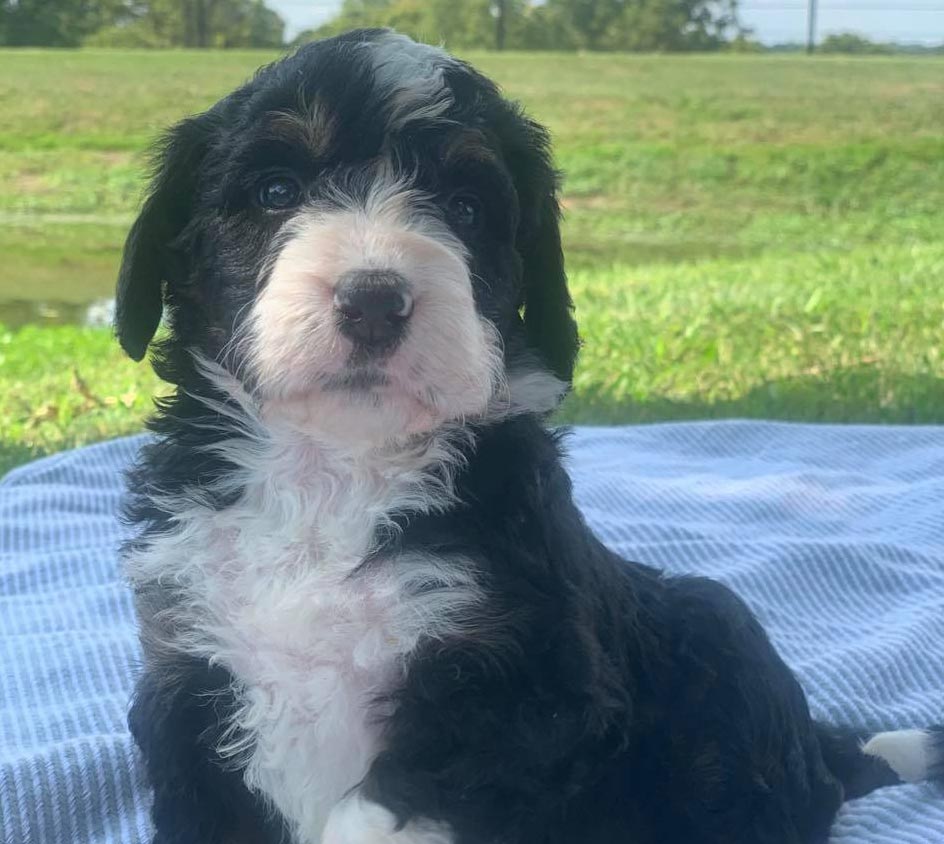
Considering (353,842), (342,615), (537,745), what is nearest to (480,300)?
(342,615)

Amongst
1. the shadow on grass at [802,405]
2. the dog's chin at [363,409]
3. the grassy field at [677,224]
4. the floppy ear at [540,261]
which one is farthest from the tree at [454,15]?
the dog's chin at [363,409]

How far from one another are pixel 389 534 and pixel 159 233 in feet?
2.77

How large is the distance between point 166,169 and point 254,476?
69 centimetres

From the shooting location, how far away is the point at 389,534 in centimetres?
267

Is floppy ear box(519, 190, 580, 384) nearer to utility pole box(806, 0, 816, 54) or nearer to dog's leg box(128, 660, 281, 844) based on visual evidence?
dog's leg box(128, 660, 281, 844)

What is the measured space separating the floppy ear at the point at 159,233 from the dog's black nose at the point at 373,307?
2.08 ft

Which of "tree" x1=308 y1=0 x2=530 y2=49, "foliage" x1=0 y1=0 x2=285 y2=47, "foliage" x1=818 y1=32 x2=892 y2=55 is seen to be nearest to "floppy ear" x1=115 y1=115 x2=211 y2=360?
"tree" x1=308 y1=0 x2=530 y2=49

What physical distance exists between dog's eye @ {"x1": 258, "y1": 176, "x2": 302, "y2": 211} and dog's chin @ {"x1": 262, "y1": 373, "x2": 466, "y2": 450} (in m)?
0.40

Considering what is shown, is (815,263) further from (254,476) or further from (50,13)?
(254,476)

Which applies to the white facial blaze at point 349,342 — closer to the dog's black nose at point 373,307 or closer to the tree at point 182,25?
the dog's black nose at point 373,307

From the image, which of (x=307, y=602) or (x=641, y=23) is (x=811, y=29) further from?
(x=307, y=602)

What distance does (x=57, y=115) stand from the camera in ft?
36.9

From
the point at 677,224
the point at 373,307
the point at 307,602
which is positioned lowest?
the point at 677,224

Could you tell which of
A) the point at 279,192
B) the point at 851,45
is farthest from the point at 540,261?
the point at 851,45
